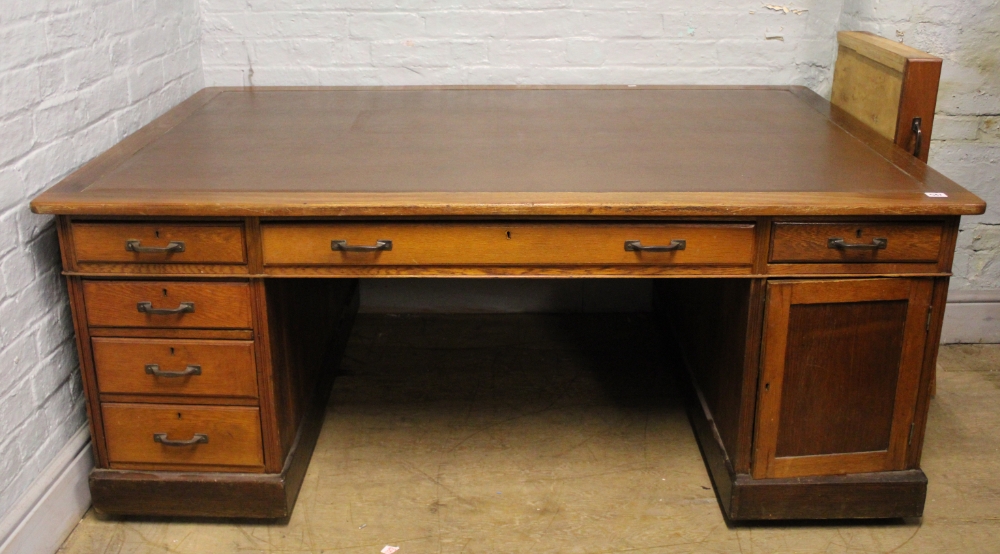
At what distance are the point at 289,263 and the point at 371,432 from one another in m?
0.75

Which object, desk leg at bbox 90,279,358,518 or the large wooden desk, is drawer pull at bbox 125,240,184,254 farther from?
desk leg at bbox 90,279,358,518

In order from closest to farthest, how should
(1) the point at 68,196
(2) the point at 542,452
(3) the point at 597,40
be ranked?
(1) the point at 68,196 < (2) the point at 542,452 < (3) the point at 597,40

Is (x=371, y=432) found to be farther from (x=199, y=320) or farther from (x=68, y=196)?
(x=68, y=196)

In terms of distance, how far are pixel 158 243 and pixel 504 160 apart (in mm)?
767

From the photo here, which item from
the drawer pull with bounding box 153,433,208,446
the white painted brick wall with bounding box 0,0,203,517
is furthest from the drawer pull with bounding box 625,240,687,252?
the white painted brick wall with bounding box 0,0,203,517

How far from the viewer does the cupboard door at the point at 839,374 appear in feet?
6.46

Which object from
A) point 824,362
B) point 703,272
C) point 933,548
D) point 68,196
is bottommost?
point 933,548

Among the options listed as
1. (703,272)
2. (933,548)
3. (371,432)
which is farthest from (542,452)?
(933,548)

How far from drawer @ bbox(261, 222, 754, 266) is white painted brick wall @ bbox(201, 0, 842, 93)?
45.5 inches

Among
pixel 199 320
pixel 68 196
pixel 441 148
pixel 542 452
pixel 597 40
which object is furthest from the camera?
pixel 597 40

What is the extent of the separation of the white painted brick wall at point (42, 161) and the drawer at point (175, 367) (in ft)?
0.45

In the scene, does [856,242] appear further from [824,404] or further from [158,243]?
[158,243]

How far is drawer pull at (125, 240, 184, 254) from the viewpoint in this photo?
6.30 ft

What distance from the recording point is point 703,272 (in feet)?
6.40
